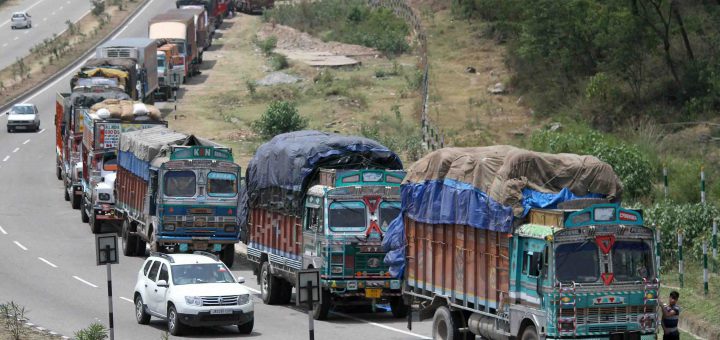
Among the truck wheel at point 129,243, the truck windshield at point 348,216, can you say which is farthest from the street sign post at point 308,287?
the truck wheel at point 129,243

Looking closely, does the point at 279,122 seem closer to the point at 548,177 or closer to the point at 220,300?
the point at 220,300

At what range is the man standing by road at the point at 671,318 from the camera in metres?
21.5

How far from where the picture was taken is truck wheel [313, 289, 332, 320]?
1120 inches

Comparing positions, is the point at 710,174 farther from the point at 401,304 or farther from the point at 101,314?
the point at 101,314

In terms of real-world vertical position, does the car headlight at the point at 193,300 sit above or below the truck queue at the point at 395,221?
below

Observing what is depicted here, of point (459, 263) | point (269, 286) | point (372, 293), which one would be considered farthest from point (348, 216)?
point (459, 263)

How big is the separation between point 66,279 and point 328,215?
10.1 metres

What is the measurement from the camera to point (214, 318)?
1030 inches

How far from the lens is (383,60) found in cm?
8238

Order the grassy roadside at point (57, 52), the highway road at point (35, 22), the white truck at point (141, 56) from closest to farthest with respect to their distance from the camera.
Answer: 1. the white truck at point (141, 56)
2. the grassy roadside at point (57, 52)
3. the highway road at point (35, 22)

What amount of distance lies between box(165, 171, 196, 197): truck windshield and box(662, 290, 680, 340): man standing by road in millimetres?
17248

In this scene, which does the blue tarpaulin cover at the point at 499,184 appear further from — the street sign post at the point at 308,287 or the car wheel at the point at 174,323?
the car wheel at the point at 174,323

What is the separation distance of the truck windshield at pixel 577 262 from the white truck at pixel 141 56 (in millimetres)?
44462

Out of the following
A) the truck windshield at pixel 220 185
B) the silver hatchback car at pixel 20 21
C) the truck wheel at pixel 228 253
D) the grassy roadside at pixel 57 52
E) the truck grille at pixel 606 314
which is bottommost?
the truck wheel at pixel 228 253
